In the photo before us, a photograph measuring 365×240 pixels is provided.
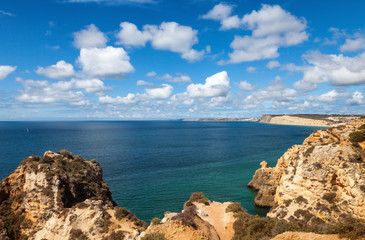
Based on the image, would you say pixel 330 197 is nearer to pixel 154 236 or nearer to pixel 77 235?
pixel 154 236

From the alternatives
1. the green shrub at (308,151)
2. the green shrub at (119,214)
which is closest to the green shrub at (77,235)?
the green shrub at (119,214)

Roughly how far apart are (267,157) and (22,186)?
71517 mm

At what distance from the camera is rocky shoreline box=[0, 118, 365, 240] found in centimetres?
1998

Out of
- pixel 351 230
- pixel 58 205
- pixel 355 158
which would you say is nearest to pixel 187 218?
pixel 351 230

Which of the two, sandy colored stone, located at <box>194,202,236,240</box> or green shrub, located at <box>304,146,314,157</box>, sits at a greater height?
green shrub, located at <box>304,146,314,157</box>

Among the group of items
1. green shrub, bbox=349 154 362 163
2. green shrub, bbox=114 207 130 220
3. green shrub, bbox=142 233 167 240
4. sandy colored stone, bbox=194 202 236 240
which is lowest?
sandy colored stone, bbox=194 202 236 240

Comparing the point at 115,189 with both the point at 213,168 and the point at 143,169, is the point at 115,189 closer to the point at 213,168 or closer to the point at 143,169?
the point at 143,169

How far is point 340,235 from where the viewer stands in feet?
39.3

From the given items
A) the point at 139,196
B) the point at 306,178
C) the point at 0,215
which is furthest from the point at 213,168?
the point at 0,215

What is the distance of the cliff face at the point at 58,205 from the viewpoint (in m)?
20.6

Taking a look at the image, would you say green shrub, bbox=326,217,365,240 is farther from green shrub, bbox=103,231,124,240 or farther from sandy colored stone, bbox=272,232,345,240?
green shrub, bbox=103,231,124,240

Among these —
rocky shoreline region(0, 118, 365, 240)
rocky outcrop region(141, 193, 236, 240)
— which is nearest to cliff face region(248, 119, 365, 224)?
rocky shoreline region(0, 118, 365, 240)

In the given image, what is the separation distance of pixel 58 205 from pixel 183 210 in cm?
1466

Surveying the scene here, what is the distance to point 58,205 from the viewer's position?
2477cm
